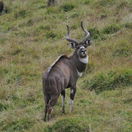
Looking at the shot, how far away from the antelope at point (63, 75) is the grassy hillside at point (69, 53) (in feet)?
1.22

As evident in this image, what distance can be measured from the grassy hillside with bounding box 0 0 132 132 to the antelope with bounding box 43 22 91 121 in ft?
1.22

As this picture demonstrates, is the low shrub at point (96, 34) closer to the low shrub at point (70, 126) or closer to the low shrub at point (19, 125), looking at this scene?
the low shrub at point (19, 125)

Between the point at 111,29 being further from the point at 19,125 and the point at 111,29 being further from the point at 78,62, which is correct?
the point at 19,125

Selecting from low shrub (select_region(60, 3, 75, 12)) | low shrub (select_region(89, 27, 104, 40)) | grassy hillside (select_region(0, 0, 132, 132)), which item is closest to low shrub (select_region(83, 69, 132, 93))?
grassy hillside (select_region(0, 0, 132, 132))

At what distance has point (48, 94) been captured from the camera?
8.56 m

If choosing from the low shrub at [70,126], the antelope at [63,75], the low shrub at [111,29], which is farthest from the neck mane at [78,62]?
the low shrub at [111,29]

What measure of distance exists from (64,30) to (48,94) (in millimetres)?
7985

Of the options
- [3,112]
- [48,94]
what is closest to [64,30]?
[3,112]

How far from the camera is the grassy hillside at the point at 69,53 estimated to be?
8820 millimetres

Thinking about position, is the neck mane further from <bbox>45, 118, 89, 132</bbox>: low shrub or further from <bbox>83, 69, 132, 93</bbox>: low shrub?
<bbox>45, 118, 89, 132</bbox>: low shrub

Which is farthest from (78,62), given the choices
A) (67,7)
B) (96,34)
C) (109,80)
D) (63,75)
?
(67,7)

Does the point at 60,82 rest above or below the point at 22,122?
above

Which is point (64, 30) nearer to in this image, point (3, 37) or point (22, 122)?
point (3, 37)

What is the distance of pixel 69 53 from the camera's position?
45.6 feet
